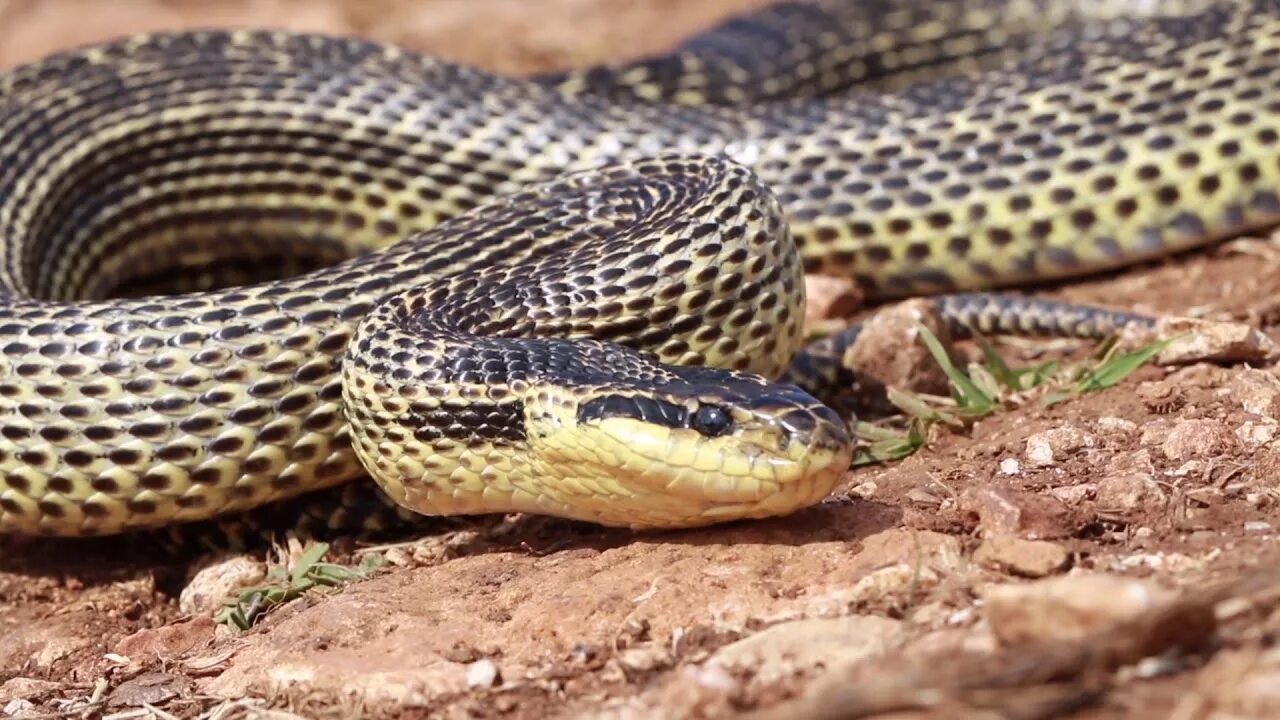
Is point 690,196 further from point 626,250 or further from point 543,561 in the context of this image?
point 543,561

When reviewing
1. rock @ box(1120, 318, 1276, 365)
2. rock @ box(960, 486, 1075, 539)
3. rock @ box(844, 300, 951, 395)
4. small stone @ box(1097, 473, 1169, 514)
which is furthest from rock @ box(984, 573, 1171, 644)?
rock @ box(844, 300, 951, 395)

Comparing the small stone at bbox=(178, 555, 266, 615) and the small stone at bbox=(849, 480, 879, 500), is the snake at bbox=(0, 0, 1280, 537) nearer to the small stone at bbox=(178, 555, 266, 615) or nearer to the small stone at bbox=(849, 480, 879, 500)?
the small stone at bbox=(178, 555, 266, 615)

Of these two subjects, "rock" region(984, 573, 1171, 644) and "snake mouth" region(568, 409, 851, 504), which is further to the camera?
"snake mouth" region(568, 409, 851, 504)

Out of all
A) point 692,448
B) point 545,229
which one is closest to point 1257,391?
point 692,448

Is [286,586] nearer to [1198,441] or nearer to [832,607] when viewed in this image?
[832,607]

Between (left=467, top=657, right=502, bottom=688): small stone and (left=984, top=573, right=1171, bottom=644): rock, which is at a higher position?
(left=984, top=573, right=1171, bottom=644): rock

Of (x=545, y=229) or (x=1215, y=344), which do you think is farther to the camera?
(x=545, y=229)
